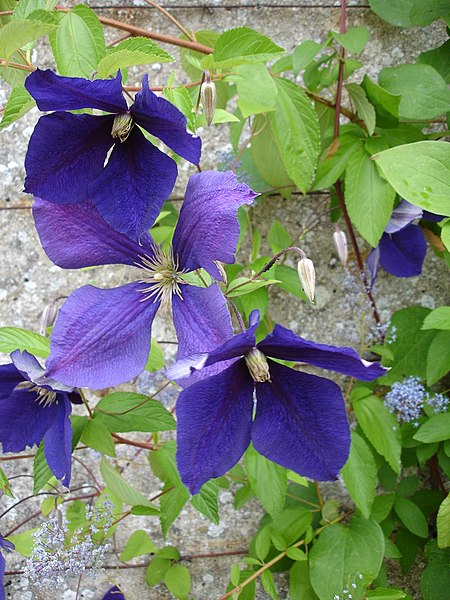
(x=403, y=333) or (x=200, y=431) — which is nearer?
Result: (x=200, y=431)

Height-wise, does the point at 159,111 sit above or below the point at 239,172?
above

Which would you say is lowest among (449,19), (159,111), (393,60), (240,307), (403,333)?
(403,333)

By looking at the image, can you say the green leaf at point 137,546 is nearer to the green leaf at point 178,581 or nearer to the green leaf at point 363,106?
the green leaf at point 178,581

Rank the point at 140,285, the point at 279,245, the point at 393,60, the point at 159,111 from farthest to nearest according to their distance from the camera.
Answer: the point at 393,60 < the point at 279,245 < the point at 140,285 < the point at 159,111

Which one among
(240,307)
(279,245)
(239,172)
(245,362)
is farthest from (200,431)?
(239,172)

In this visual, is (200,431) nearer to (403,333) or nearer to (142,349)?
(142,349)

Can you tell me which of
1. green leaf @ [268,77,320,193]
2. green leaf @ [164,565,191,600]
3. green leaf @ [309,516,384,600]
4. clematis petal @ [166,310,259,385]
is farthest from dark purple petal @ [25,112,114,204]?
green leaf @ [164,565,191,600]

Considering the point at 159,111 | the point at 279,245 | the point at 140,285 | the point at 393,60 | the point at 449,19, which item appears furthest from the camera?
the point at 393,60
